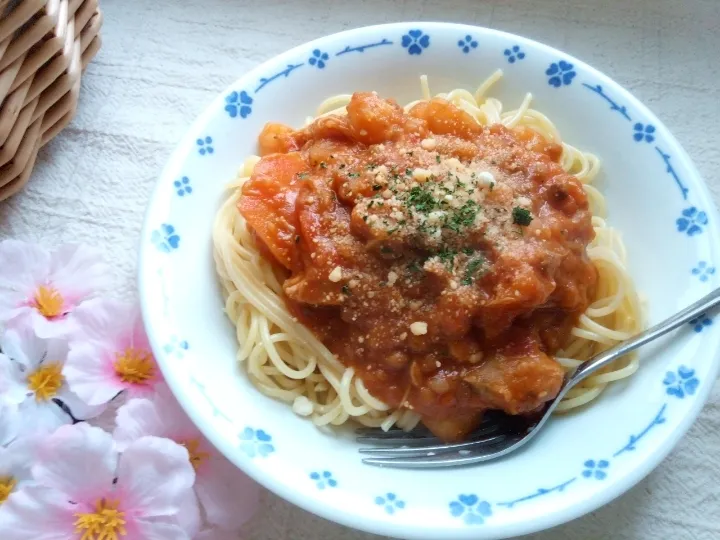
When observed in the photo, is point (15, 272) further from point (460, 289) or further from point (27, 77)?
point (460, 289)

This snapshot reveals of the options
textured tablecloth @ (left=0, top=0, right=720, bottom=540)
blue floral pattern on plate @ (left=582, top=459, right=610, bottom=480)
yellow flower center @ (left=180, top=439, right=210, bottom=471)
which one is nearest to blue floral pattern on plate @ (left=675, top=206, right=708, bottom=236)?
textured tablecloth @ (left=0, top=0, right=720, bottom=540)

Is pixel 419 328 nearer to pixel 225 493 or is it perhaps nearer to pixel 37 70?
pixel 225 493

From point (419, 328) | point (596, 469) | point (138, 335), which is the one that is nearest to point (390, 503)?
point (419, 328)

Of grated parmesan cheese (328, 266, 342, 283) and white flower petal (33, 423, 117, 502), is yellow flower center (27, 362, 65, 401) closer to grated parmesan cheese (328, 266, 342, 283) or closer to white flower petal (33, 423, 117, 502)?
white flower petal (33, 423, 117, 502)

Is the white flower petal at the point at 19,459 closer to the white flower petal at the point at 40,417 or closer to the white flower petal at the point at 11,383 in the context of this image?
the white flower petal at the point at 40,417

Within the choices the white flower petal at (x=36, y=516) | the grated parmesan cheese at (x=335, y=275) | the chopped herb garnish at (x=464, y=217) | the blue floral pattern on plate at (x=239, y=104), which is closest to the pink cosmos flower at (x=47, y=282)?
the white flower petal at (x=36, y=516)

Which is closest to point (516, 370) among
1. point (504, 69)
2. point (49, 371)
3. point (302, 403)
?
point (302, 403)

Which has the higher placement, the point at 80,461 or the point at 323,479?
the point at 323,479
